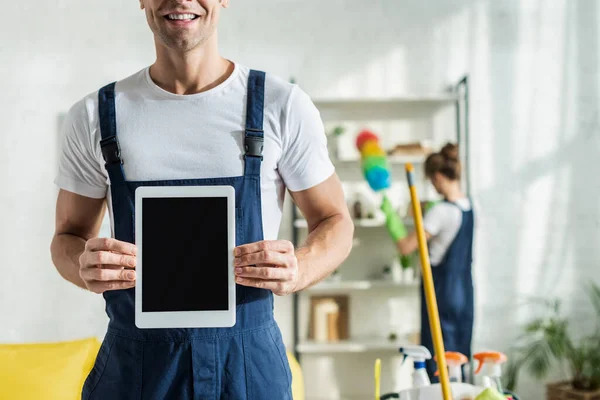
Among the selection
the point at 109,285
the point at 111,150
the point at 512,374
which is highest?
the point at 111,150

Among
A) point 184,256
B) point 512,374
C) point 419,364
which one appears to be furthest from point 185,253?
point 512,374

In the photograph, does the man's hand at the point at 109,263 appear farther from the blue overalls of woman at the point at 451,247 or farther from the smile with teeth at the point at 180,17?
the blue overalls of woman at the point at 451,247

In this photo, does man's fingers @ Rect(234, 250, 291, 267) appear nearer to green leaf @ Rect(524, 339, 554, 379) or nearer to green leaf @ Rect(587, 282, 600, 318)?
green leaf @ Rect(524, 339, 554, 379)

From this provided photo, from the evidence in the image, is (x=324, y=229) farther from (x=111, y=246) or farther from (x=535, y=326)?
(x=535, y=326)

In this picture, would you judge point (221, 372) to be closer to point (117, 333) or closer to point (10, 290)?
point (117, 333)

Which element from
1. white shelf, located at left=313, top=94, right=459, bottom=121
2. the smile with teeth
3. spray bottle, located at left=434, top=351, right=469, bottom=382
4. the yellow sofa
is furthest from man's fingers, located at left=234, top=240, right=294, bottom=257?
white shelf, located at left=313, top=94, right=459, bottom=121

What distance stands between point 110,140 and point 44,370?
1836mm

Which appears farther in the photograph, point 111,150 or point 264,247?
point 111,150

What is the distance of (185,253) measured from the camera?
1138 millimetres

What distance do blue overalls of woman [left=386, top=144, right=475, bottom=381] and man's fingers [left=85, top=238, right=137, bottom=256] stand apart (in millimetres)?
2953

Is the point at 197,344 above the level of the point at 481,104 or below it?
below

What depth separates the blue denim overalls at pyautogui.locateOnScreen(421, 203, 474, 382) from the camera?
13.0ft

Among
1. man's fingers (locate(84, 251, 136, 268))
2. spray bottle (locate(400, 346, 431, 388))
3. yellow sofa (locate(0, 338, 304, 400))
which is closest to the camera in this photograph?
man's fingers (locate(84, 251, 136, 268))

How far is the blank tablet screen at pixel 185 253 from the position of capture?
1.13 metres
